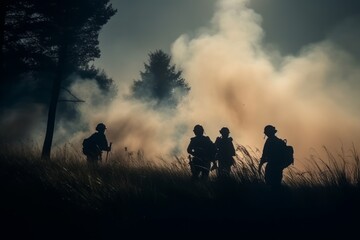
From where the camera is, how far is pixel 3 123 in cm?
2334

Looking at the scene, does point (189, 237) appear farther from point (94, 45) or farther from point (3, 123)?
point (3, 123)

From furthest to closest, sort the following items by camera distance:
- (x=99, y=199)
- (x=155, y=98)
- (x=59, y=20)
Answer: (x=155, y=98) → (x=59, y=20) → (x=99, y=199)

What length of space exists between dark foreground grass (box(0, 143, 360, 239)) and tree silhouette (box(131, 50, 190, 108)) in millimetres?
28049

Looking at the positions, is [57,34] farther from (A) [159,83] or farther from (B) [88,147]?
(A) [159,83]

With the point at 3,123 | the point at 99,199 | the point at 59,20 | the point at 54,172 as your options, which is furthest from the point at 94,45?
the point at 99,199

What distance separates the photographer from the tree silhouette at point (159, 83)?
3325 cm

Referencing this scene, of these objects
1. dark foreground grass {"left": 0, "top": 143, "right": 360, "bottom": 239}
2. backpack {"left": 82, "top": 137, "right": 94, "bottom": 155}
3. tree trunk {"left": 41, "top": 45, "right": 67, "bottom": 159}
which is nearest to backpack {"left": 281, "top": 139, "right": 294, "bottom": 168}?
dark foreground grass {"left": 0, "top": 143, "right": 360, "bottom": 239}

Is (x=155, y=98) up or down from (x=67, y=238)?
up

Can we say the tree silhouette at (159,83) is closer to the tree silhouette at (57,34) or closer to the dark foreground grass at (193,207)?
the tree silhouette at (57,34)

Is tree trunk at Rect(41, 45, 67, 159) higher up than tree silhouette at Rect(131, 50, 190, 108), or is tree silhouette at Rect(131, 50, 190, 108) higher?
tree silhouette at Rect(131, 50, 190, 108)

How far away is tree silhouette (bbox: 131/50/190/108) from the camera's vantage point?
1309 inches

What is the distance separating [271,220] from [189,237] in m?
0.80

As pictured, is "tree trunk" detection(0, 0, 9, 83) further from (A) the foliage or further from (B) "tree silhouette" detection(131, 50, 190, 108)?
(B) "tree silhouette" detection(131, 50, 190, 108)

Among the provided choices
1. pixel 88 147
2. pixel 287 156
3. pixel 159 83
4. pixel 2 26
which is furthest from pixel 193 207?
pixel 159 83
